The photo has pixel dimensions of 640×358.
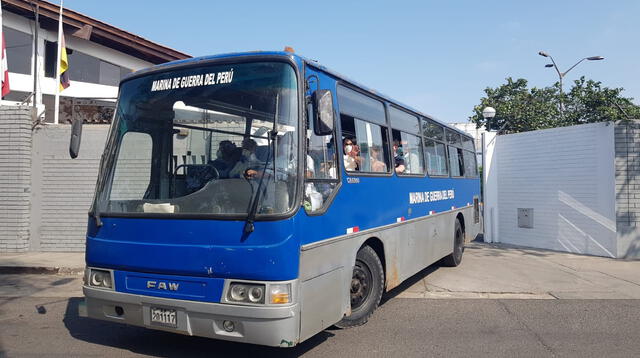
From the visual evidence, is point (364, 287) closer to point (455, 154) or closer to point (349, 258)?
point (349, 258)

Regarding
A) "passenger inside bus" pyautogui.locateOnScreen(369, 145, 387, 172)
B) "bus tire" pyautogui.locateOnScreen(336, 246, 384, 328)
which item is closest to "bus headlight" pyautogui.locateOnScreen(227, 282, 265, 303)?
"bus tire" pyautogui.locateOnScreen(336, 246, 384, 328)

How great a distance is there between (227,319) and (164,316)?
65cm

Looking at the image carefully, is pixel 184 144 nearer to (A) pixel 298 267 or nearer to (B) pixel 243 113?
(B) pixel 243 113

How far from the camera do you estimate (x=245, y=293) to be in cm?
404

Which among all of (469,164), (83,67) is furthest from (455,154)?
(83,67)

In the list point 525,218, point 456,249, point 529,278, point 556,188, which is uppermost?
point 556,188

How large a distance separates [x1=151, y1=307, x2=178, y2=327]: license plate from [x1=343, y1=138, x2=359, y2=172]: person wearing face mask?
2279 millimetres

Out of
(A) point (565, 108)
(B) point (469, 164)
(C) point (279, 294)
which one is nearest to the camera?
(C) point (279, 294)

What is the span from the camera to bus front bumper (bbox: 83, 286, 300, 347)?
3.97 meters

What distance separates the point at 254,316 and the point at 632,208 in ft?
37.5

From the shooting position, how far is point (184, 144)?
4953 mm

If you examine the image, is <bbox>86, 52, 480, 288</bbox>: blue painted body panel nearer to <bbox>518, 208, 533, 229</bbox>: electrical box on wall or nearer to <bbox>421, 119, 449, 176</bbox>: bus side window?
<bbox>421, 119, 449, 176</bbox>: bus side window

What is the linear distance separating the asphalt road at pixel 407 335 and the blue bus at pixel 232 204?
1.66 ft

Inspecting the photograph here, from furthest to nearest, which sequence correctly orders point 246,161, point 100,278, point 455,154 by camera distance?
point 455,154 < point 100,278 < point 246,161
